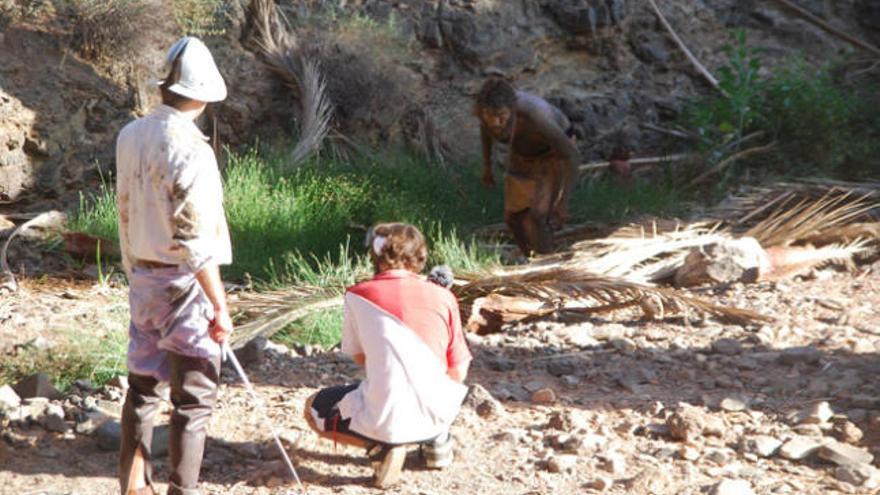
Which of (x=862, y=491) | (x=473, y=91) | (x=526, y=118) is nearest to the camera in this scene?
(x=862, y=491)

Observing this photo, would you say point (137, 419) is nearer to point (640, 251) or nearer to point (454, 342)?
point (454, 342)

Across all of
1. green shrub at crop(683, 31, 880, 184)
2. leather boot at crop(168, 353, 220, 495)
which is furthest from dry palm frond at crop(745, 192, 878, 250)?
leather boot at crop(168, 353, 220, 495)

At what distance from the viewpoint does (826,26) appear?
11805 mm

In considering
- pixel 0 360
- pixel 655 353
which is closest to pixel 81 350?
pixel 0 360

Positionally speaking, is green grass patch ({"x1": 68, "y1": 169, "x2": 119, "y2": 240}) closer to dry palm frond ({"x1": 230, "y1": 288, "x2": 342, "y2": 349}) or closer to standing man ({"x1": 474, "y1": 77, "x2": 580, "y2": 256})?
dry palm frond ({"x1": 230, "y1": 288, "x2": 342, "y2": 349})

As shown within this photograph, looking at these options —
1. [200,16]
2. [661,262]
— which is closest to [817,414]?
[661,262]

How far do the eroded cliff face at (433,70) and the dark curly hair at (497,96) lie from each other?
3.31 metres

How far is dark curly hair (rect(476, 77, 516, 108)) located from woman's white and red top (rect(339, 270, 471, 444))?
2980 millimetres

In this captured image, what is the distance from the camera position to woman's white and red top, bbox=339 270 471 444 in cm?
411

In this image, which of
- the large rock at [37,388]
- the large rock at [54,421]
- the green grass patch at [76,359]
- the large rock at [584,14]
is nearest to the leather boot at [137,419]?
the large rock at [54,421]

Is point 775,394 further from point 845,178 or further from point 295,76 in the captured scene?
point 295,76

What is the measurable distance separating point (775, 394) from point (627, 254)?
184 centimetres

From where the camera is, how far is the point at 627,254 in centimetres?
691

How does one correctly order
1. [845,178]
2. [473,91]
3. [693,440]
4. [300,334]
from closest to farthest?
[693,440] < [300,334] < [845,178] < [473,91]
